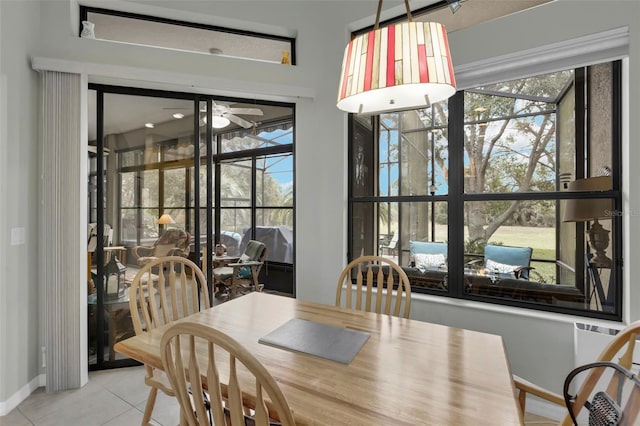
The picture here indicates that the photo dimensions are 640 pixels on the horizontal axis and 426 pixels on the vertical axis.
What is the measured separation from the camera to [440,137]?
260 centimetres

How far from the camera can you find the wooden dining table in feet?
3.14

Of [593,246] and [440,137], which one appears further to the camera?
[440,137]

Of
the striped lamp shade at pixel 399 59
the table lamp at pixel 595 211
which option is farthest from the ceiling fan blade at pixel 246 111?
the table lamp at pixel 595 211

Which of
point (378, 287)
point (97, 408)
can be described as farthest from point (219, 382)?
point (97, 408)

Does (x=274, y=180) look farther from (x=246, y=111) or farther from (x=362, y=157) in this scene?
(x=362, y=157)

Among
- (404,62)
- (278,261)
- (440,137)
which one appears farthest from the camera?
(278,261)

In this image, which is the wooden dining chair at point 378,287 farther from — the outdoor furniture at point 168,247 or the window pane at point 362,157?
the outdoor furniture at point 168,247

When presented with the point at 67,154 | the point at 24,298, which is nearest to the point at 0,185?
the point at 67,154

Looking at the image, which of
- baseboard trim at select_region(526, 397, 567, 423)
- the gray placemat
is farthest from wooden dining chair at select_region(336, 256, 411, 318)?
baseboard trim at select_region(526, 397, 567, 423)

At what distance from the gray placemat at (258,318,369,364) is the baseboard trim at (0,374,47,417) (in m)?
2.00

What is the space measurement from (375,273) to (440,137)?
51.7 inches

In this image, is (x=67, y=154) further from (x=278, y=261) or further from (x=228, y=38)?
(x=278, y=261)

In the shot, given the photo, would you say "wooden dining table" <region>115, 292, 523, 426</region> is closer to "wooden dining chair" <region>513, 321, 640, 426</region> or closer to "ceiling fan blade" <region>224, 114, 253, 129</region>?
"wooden dining chair" <region>513, 321, 640, 426</region>

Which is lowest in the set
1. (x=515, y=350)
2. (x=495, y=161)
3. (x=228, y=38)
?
(x=515, y=350)
